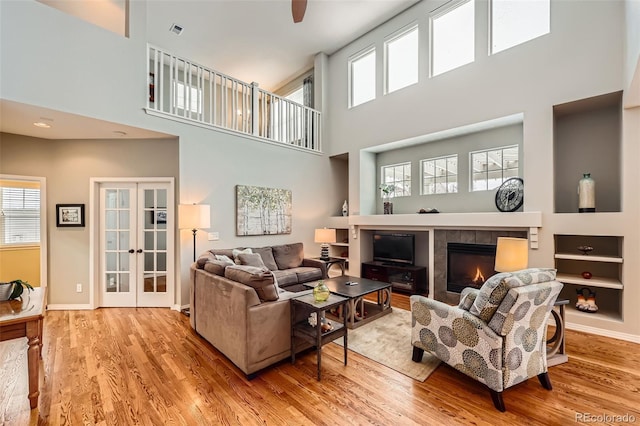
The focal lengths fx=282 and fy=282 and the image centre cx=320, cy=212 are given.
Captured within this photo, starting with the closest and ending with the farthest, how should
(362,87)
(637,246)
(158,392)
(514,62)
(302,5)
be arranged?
1. (158,392)
2. (302,5)
3. (637,246)
4. (514,62)
5. (362,87)

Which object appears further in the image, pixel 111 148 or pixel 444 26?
pixel 444 26

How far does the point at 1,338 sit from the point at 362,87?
642cm

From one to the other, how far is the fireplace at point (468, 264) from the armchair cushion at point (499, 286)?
2.29 metres

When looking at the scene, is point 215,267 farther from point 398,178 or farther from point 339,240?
point 398,178

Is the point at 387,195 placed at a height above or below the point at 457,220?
above

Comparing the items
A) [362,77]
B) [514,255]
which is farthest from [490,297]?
[362,77]

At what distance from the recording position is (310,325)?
9.27 ft

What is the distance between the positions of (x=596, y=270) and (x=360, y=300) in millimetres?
3246

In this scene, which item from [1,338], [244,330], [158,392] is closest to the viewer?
[1,338]

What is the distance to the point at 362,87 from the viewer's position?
20.4 feet

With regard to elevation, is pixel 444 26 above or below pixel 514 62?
above

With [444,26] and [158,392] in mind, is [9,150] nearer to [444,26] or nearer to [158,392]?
[158,392]

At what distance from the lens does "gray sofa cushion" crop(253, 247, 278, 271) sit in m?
5.00

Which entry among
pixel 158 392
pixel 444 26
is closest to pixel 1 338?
pixel 158 392
